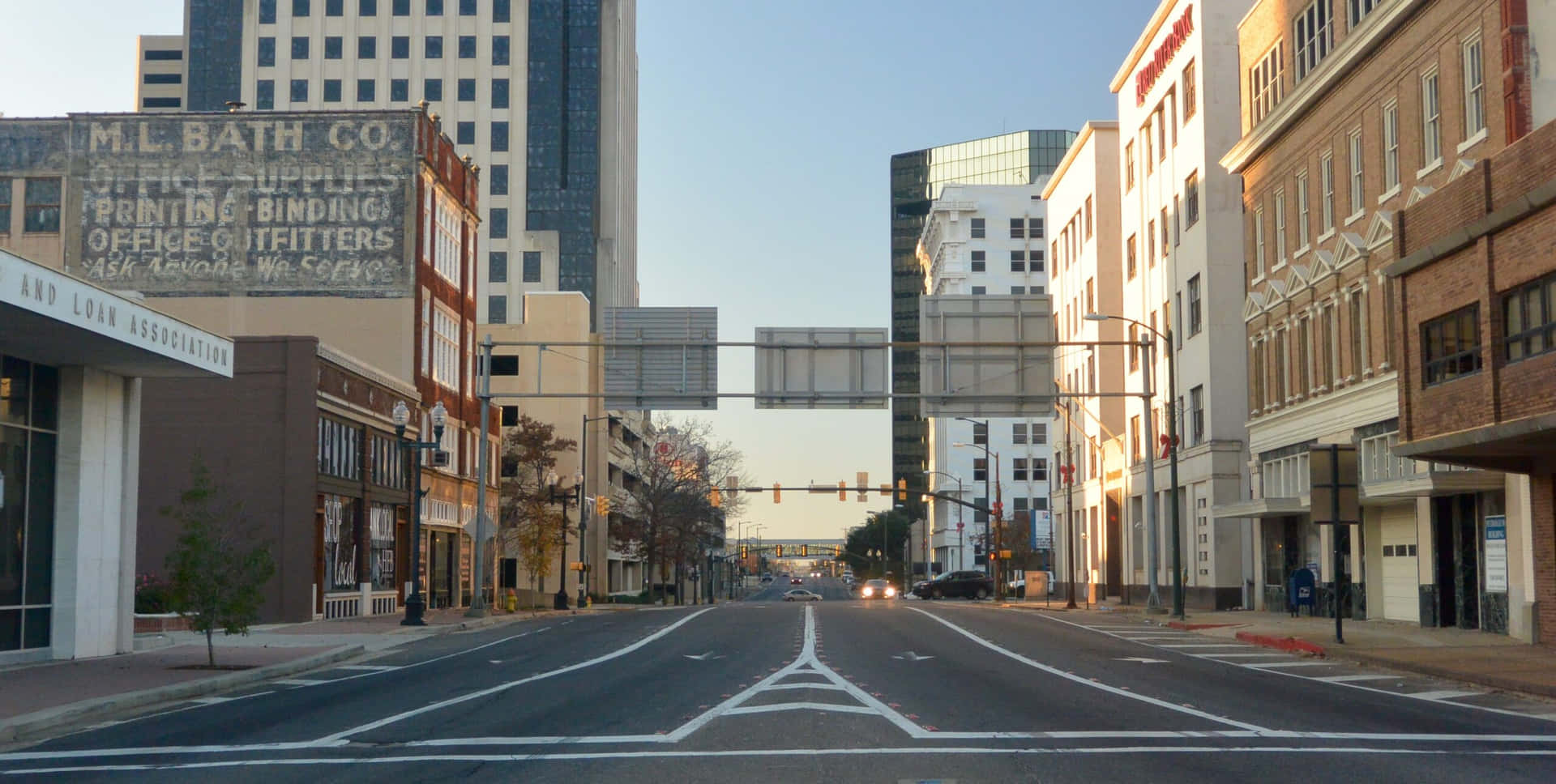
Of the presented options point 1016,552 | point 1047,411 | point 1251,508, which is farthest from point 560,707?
point 1016,552

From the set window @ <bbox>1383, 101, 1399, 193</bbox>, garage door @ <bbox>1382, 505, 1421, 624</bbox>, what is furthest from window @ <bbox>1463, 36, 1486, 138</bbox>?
garage door @ <bbox>1382, 505, 1421, 624</bbox>

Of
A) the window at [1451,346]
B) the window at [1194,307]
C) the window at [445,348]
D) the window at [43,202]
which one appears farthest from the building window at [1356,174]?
the window at [43,202]

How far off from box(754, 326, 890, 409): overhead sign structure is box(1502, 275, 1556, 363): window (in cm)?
1723

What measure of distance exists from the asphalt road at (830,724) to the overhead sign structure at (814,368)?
548 inches

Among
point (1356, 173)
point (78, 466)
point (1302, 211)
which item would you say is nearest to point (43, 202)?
point (78, 466)

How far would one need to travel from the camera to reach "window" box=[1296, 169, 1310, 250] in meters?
42.9

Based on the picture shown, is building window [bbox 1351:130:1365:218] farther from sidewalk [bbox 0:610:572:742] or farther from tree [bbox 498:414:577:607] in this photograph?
tree [bbox 498:414:577:607]

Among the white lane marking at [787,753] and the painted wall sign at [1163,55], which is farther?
the painted wall sign at [1163,55]

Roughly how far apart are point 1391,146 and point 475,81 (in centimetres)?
8614

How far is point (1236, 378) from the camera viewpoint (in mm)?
52938

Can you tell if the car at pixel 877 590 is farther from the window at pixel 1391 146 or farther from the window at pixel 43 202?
the window at pixel 1391 146

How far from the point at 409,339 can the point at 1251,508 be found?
2817 cm

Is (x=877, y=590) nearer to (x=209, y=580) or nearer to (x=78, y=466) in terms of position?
(x=78, y=466)

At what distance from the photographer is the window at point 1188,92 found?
182 feet
